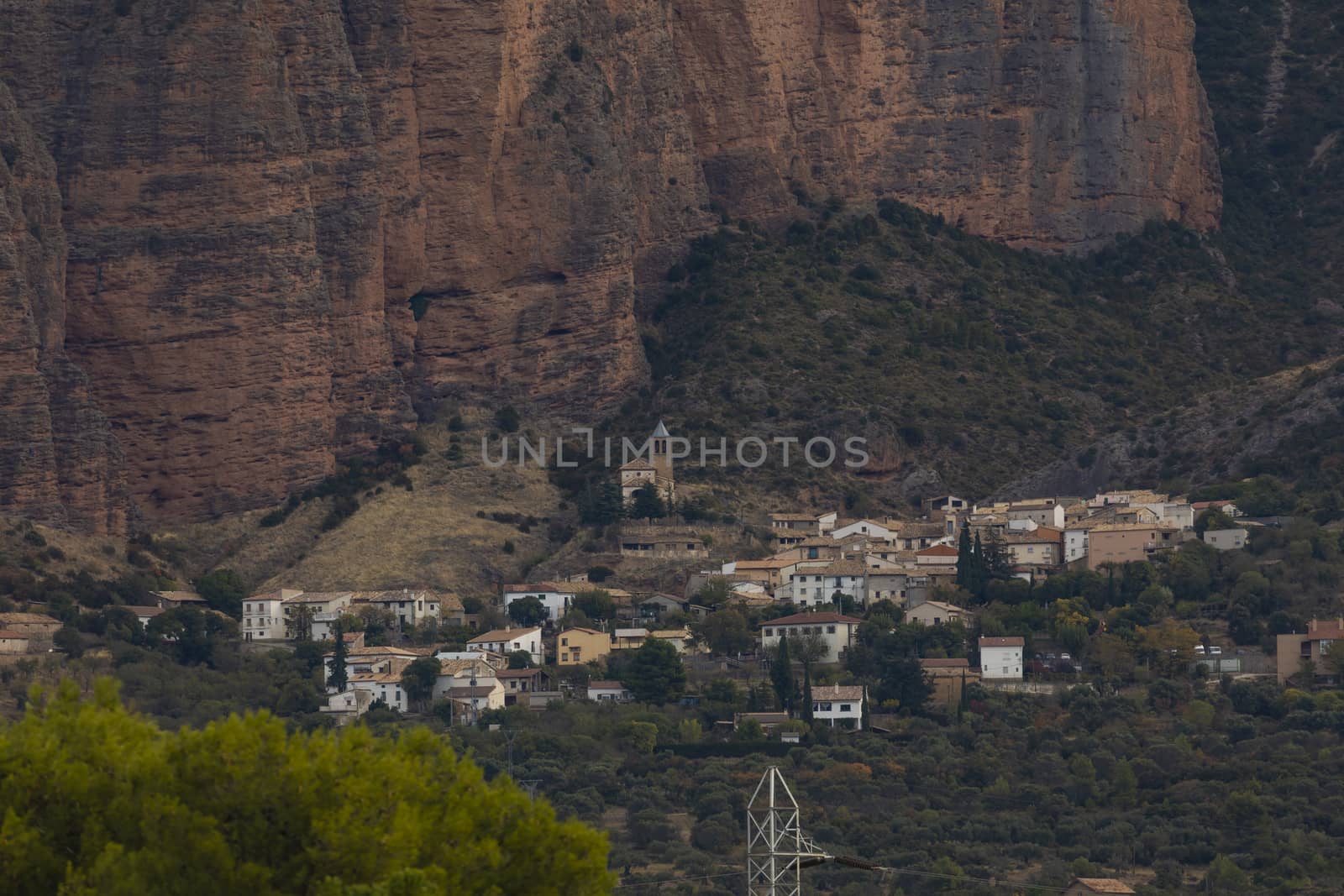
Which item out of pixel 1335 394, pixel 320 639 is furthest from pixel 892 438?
pixel 320 639

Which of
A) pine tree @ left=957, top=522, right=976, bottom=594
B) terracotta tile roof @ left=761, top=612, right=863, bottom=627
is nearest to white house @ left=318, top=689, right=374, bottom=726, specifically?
terracotta tile roof @ left=761, top=612, right=863, bottom=627

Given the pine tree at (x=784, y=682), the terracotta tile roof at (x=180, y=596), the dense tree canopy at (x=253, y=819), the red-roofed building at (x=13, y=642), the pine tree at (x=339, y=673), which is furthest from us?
the terracotta tile roof at (x=180, y=596)

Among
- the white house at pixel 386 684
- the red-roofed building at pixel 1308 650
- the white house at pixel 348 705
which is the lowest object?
the white house at pixel 348 705

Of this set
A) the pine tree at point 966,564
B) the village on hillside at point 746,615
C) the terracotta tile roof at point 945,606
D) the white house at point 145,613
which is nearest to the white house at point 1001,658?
the village on hillside at point 746,615

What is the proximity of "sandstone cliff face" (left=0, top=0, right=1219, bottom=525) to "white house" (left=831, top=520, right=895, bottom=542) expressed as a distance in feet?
26.3

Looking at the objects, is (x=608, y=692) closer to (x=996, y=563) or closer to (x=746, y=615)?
(x=746, y=615)

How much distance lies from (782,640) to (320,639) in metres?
10.3

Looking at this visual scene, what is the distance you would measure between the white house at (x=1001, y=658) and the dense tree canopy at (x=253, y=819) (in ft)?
146

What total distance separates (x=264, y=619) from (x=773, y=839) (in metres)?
A: 38.2

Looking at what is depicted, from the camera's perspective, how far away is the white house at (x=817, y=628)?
8262 centimetres

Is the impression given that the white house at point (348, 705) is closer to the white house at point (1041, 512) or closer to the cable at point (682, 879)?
the cable at point (682, 879)

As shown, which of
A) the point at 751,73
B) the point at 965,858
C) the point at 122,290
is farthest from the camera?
the point at 751,73

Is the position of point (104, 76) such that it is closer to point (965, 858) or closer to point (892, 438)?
point (892, 438)

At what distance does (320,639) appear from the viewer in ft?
270
